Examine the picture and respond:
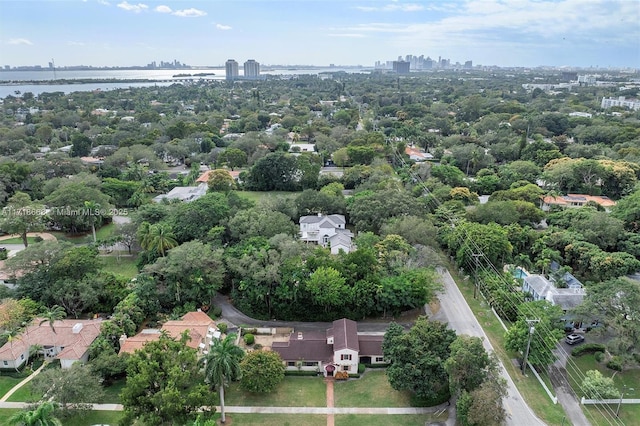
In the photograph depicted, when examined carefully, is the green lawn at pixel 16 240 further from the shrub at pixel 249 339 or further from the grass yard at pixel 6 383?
the shrub at pixel 249 339

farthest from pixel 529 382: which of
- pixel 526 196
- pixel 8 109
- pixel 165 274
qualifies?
pixel 8 109

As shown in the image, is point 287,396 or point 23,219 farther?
point 23,219

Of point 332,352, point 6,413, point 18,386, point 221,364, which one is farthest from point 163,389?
point 18,386

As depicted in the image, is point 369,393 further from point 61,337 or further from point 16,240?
point 16,240

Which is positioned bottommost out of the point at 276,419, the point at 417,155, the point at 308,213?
the point at 276,419

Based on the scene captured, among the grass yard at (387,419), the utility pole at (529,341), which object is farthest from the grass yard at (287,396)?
the utility pole at (529,341)

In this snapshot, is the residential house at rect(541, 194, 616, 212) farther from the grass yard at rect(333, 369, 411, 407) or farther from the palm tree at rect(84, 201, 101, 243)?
the palm tree at rect(84, 201, 101, 243)

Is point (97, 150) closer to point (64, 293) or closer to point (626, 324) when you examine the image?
point (64, 293)
